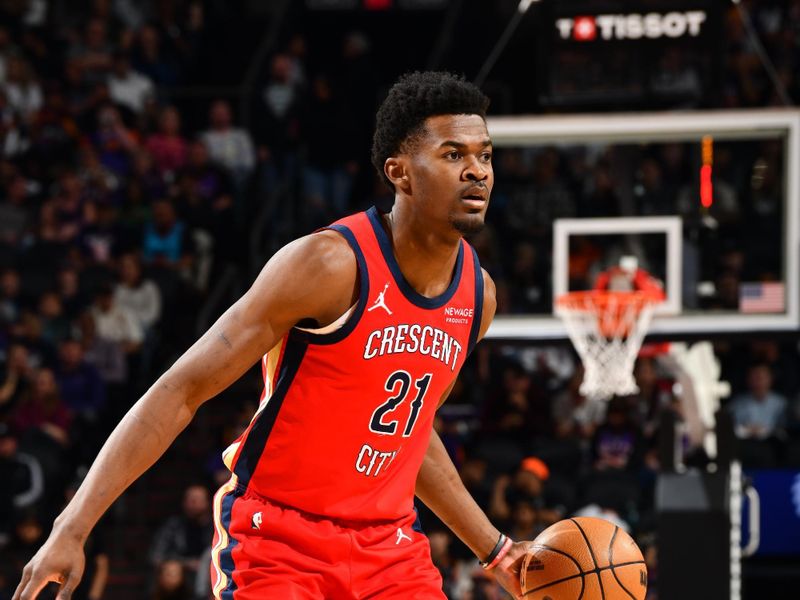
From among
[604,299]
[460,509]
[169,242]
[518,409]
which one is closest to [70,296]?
[169,242]

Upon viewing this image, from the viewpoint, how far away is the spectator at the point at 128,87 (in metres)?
14.0

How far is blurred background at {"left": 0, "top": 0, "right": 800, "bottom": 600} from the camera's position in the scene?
8.66 meters

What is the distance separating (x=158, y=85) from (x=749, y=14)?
6.30 metres

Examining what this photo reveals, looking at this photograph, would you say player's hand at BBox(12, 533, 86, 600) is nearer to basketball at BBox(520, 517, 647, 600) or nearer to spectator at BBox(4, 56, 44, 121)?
basketball at BBox(520, 517, 647, 600)

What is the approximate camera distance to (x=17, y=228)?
498 inches

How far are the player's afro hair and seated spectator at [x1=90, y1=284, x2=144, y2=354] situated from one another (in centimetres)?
821

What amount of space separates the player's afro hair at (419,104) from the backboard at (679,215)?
4.52 metres

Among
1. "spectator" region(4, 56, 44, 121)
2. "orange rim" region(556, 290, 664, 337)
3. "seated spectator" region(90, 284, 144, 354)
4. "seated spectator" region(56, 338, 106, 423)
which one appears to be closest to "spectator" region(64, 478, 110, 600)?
"seated spectator" region(56, 338, 106, 423)

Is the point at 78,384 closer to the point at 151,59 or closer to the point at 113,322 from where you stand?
the point at 113,322

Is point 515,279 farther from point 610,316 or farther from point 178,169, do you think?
point 178,169

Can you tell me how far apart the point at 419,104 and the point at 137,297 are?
8.61m

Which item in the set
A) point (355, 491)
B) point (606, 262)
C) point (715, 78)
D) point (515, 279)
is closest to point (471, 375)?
point (515, 279)

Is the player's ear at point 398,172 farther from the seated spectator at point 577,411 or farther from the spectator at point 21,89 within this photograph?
the spectator at point 21,89

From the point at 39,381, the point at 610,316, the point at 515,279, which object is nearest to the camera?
the point at 610,316
